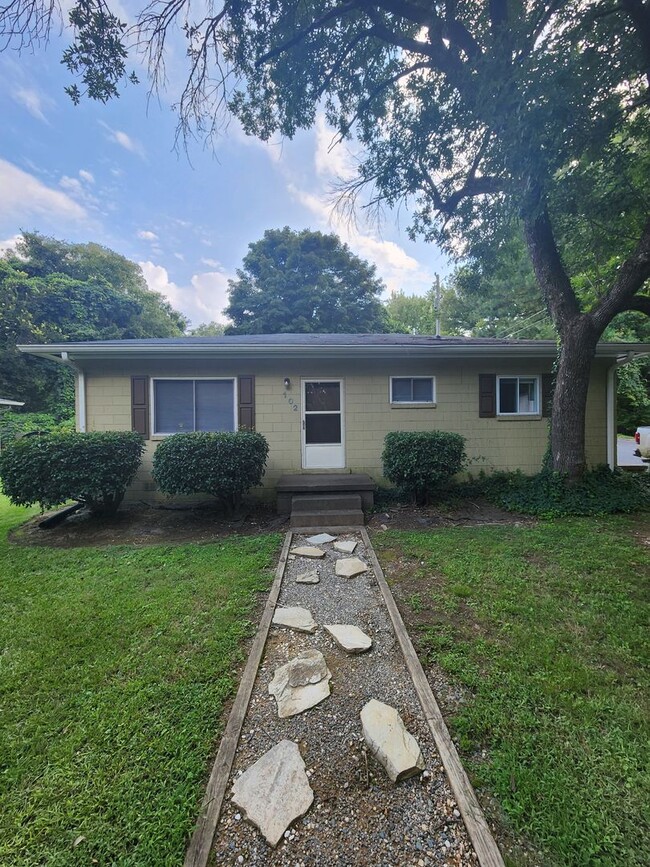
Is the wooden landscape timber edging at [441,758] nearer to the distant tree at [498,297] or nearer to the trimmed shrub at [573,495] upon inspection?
the trimmed shrub at [573,495]

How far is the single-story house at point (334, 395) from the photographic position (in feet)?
19.5

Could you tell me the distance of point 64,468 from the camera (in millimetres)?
4625

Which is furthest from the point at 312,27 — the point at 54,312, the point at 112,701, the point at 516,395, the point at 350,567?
the point at 54,312

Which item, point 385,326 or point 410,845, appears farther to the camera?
point 385,326

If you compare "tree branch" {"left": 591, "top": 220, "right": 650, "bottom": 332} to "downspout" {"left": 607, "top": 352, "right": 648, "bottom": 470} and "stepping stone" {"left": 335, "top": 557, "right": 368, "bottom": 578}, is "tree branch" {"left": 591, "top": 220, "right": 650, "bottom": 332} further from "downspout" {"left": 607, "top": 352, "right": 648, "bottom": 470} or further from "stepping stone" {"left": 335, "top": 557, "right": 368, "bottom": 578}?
"stepping stone" {"left": 335, "top": 557, "right": 368, "bottom": 578}

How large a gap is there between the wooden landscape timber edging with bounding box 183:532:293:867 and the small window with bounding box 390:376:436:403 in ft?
15.8

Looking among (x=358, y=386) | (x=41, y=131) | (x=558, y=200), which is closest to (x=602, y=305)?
(x=558, y=200)

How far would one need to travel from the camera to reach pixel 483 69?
4.02m

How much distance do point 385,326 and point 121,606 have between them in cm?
2272

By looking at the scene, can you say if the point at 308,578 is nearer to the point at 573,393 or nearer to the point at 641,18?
the point at 573,393

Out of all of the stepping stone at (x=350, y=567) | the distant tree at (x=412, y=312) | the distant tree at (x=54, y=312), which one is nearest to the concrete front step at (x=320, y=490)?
the stepping stone at (x=350, y=567)

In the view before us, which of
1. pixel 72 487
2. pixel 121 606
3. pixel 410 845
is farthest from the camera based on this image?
pixel 72 487

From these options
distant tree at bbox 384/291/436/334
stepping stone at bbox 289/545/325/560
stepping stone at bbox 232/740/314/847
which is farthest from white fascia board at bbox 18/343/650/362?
distant tree at bbox 384/291/436/334

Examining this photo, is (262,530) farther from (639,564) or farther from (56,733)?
(639,564)
